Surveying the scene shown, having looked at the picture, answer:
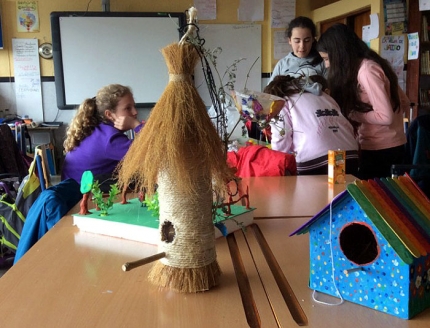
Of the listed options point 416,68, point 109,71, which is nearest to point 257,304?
point 416,68

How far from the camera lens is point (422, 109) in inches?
182

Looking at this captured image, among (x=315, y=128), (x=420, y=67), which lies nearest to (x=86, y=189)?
(x=315, y=128)

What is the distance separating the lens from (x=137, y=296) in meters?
0.85

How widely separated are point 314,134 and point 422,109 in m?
3.09

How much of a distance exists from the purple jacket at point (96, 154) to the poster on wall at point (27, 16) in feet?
11.9

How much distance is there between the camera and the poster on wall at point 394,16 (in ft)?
14.1

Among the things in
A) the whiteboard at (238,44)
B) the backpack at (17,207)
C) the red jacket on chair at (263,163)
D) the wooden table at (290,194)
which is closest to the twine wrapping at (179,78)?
the wooden table at (290,194)

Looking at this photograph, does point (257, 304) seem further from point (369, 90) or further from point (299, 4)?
point (299, 4)

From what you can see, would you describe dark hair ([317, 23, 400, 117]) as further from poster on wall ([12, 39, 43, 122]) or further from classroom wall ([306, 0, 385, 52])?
poster on wall ([12, 39, 43, 122])

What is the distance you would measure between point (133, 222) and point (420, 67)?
433cm

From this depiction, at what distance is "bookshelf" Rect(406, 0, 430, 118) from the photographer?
442 centimetres

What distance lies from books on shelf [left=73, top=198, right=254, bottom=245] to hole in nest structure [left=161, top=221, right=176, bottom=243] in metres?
0.24

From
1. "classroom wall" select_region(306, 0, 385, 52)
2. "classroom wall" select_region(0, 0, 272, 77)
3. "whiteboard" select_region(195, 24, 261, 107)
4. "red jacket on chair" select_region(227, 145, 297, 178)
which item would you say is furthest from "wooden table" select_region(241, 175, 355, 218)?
"classroom wall" select_region(0, 0, 272, 77)

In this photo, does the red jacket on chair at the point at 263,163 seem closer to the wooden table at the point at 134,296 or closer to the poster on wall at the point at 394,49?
the wooden table at the point at 134,296
